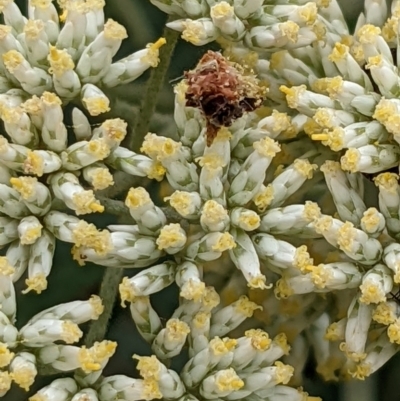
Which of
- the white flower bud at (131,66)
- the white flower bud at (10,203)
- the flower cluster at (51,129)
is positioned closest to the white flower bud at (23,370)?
the flower cluster at (51,129)

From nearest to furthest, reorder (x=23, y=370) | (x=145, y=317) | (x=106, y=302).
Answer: (x=23, y=370), (x=145, y=317), (x=106, y=302)

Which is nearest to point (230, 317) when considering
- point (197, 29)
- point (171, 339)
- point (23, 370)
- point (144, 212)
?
point (171, 339)

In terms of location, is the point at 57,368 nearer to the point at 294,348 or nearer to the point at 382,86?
the point at 294,348

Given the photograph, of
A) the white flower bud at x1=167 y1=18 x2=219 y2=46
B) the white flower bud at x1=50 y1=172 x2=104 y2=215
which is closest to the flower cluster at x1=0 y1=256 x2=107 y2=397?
the white flower bud at x1=50 y1=172 x2=104 y2=215

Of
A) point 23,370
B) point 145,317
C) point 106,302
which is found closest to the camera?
point 23,370

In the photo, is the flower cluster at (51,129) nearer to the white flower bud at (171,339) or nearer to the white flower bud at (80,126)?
the white flower bud at (80,126)

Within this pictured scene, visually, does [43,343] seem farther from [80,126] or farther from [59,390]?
[80,126]

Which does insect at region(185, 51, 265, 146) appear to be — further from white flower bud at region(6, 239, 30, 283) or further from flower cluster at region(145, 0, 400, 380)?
white flower bud at region(6, 239, 30, 283)
